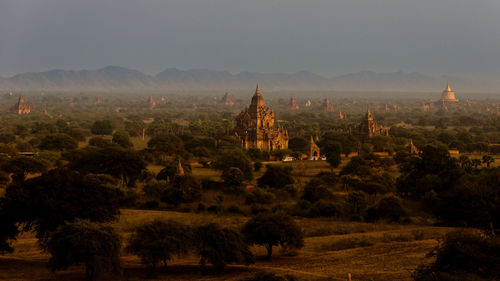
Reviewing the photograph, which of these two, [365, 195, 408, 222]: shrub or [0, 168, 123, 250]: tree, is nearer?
[0, 168, 123, 250]: tree

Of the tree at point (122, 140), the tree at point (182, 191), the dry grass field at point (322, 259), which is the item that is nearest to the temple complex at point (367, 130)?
the tree at point (122, 140)

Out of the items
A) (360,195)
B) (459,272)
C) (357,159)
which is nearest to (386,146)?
(357,159)

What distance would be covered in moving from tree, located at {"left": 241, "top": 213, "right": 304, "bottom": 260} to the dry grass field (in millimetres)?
892

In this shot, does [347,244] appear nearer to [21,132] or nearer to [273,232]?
[273,232]

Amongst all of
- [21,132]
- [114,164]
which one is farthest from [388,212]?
[21,132]

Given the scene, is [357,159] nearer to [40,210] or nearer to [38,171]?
[38,171]

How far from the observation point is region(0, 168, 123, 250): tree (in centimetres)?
2522

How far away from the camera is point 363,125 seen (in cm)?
8631

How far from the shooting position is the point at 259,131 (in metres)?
76.9

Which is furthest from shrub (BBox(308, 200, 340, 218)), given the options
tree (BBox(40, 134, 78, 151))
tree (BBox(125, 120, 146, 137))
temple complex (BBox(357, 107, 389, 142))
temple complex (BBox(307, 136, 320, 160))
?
tree (BBox(125, 120, 146, 137))

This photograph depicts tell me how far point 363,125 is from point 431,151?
1518 inches

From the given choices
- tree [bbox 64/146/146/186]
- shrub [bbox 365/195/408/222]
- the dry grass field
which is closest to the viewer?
the dry grass field

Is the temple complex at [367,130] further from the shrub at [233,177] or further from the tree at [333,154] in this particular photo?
the shrub at [233,177]

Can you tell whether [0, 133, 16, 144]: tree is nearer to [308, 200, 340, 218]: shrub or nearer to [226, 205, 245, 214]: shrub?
[226, 205, 245, 214]: shrub
